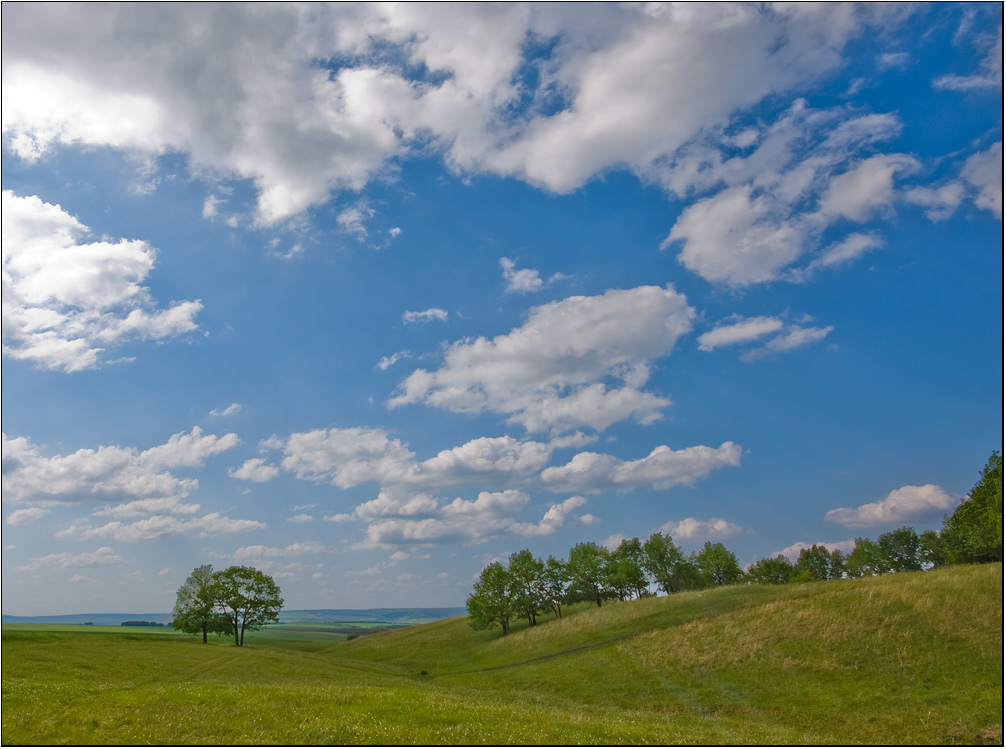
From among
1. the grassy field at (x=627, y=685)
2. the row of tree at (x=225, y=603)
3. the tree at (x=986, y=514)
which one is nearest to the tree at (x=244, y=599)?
the row of tree at (x=225, y=603)

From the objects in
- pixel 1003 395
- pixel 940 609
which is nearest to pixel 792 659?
pixel 940 609

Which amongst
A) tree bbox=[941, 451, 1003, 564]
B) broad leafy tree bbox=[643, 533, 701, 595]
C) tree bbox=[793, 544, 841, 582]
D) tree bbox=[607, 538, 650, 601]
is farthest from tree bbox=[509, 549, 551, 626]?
tree bbox=[793, 544, 841, 582]

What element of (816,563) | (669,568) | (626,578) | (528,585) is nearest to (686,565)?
(669,568)

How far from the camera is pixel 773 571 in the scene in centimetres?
16400

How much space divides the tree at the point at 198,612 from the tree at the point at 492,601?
41.3m

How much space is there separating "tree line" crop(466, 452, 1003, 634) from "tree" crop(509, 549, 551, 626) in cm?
17

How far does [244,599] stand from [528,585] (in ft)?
161

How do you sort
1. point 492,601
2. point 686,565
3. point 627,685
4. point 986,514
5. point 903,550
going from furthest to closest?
point 903,550, point 686,565, point 492,601, point 986,514, point 627,685

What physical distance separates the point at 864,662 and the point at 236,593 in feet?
294

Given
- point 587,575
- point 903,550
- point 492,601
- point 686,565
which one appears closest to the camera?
point 492,601

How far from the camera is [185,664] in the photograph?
48031 mm

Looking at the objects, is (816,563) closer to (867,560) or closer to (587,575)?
(867,560)

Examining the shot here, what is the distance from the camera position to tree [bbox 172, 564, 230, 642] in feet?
293

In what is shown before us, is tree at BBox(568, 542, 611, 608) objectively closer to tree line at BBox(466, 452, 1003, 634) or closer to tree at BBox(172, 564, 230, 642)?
tree line at BBox(466, 452, 1003, 634)
